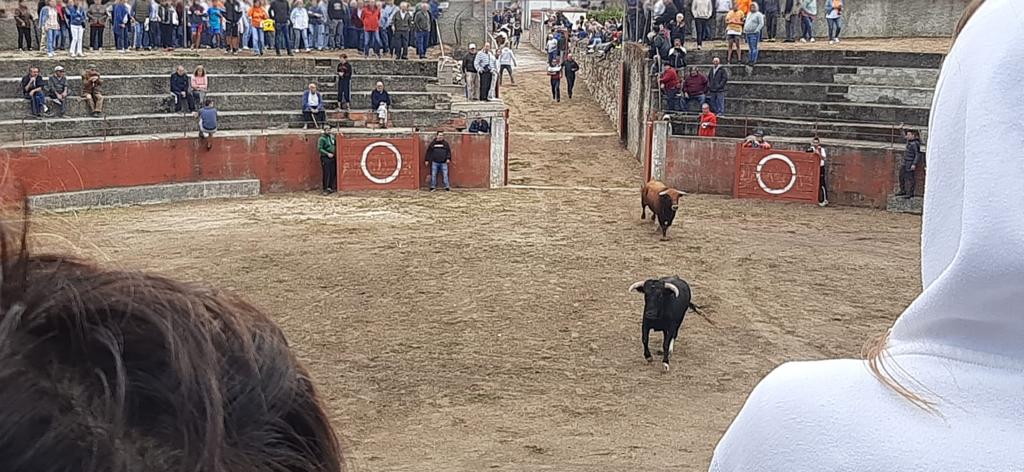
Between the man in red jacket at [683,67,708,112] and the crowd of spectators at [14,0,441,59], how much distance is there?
6616mm

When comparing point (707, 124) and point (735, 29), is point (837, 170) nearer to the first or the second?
point (707, 124)

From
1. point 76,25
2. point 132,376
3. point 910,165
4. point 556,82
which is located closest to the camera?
point 132,376

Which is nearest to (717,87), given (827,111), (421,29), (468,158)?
(827,111)

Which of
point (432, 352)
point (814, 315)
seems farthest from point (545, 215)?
point (432, 352)

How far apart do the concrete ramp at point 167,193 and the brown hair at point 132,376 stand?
55.0 ft

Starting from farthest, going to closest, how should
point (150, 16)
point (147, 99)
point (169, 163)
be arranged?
1. point (150, 16)
2. point (147, 99)
3. point (169, 163)

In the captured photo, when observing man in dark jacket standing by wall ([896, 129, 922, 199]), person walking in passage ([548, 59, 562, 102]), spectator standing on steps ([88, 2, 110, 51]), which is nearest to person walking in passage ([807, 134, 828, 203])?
man in dark jacket standing by wall ([896, 129, 922, 199])

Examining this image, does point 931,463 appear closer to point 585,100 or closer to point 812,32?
point 812,32

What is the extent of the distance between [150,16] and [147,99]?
13.9 ft

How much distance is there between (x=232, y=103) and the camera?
21.8 m

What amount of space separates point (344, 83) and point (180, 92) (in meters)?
3.15

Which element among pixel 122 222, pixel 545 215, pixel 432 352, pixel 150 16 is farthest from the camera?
pixel 150 16

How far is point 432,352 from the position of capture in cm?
1014

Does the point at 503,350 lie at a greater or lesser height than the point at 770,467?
lesser
